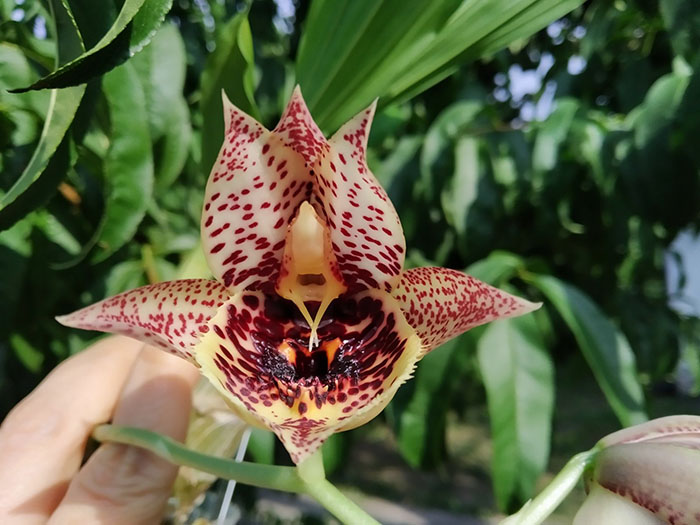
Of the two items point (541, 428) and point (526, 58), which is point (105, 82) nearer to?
point (541, 428)

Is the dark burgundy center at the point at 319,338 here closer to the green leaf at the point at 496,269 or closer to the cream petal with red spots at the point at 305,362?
the cream petal with red spots at the point at 305,362

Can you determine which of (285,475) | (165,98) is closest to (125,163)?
(165,98)

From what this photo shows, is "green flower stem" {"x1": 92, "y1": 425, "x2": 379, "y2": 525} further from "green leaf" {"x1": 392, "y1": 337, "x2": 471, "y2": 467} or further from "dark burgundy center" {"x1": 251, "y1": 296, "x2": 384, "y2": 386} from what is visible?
"green leaf" {"x1": 392, "y1": 337, "x2": 471, "y2": 467}

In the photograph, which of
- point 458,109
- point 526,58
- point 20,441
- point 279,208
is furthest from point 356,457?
point 279,208

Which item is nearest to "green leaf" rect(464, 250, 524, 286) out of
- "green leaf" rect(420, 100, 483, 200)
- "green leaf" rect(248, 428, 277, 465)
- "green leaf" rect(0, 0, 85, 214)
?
"green leaf" rect(420, 100, 483, 200)

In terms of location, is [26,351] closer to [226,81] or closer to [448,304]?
[226,81]
